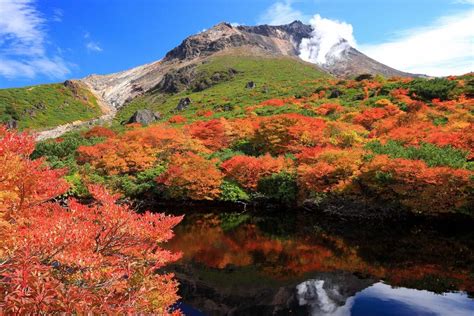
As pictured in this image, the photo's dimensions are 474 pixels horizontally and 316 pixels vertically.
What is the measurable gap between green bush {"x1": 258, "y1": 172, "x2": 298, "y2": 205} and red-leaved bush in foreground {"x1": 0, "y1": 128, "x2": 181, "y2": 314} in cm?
2178

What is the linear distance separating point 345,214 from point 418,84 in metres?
40.4

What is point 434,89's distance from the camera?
181 ft

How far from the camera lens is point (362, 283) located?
1731cm

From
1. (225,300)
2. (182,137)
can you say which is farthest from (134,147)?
(225,300)

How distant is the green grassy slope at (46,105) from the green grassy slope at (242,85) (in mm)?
16288

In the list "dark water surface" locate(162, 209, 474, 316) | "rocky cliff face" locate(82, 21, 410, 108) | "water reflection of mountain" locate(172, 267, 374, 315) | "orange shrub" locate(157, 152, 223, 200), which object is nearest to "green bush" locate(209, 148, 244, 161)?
"orange shrub" locate(157, 152, 223, 200)

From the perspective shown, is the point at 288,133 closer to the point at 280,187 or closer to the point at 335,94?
the point at 280,187

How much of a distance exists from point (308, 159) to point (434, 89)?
33.9m

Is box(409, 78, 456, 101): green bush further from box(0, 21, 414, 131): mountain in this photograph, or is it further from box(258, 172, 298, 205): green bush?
box(258, 172, 298, 205): green bush

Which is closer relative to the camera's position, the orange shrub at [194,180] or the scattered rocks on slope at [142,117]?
the orange shrub at [194,180]

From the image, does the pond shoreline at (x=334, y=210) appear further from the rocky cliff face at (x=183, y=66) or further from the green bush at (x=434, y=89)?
the rocky cliff face at (x=183, y=66)

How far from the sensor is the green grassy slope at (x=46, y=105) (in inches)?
4092

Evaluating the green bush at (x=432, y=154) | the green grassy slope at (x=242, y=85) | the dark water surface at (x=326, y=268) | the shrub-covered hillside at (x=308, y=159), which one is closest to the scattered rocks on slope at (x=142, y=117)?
the green grassy slope at (x=242, y=85)

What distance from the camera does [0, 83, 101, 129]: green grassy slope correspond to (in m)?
104
